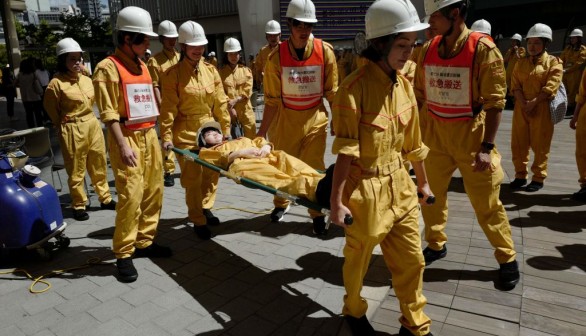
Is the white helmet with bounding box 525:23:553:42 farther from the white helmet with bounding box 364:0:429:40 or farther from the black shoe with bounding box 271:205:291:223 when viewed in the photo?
the white helmet with bounding box 364:0:429:40

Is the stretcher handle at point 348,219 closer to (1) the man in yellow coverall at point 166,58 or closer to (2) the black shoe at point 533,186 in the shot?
(1) the man in yellow coverall at point 166,58

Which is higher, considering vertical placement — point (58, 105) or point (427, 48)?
point (427, 48)

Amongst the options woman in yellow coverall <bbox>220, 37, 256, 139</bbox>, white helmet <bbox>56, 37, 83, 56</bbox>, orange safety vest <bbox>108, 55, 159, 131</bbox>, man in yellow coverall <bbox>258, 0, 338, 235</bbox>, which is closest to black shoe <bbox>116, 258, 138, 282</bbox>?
orange safety vest <bbox>108, 55, 159, 131</bbox>

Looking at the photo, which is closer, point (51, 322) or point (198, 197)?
point (51, 322)

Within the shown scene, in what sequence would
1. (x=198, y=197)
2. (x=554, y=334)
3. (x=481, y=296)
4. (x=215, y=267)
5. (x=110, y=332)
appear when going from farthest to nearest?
(x=198, y=197), (x=215, y=267), (x=481, y=296), (x=110, y=332), (x=554, y=334)

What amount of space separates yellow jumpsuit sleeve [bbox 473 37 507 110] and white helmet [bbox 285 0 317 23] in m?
1.60

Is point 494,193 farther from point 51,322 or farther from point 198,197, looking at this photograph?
point 51,322

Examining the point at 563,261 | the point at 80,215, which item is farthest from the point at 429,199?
the point at 80,215

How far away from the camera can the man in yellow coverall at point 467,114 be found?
3.11 m

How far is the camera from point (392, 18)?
2191 mm

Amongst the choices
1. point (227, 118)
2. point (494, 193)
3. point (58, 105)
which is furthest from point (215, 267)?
point (58, 105)

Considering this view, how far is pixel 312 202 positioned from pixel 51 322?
6.84ft

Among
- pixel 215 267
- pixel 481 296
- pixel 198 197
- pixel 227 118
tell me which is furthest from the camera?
pixel 227 118

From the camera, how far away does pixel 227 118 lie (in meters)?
5.14
